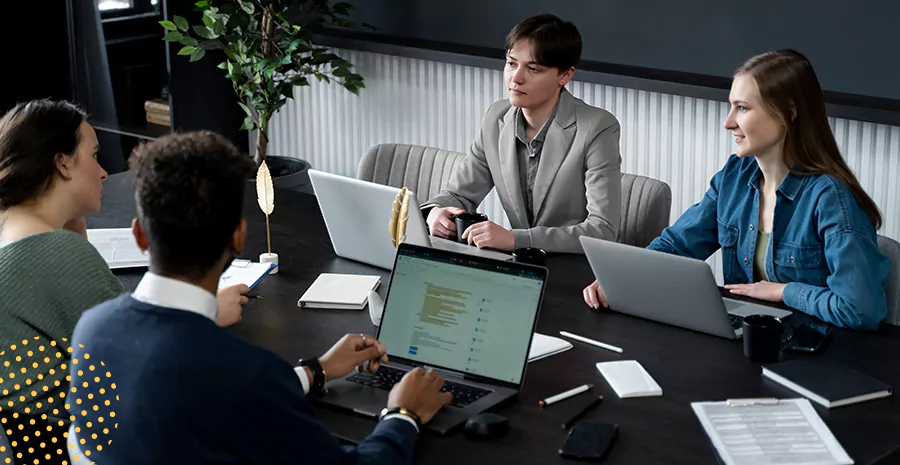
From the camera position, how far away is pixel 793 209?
2441 millimetres

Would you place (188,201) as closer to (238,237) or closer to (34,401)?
(238,237)

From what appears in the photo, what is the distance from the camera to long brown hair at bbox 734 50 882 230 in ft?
7.90

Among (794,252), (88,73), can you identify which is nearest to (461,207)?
(794,252)

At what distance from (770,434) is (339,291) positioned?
3.45 feet

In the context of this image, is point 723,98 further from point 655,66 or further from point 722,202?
point 722,202

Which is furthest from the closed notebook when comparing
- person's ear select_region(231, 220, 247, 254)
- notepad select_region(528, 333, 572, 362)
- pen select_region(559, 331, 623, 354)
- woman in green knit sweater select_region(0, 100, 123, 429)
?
woman in green knit sweater select_region(0, 100, 123, 429)

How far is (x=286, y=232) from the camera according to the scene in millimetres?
2943

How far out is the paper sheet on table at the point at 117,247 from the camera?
105 inches

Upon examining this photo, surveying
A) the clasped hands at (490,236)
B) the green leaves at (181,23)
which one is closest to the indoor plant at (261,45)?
the green leaves at (181,23)

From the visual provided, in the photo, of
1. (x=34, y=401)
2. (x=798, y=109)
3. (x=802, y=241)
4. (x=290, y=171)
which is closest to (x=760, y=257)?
(x=802, y=241)

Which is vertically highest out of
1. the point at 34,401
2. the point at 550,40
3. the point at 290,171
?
the point at 550,40

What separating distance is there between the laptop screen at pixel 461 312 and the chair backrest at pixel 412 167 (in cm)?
146

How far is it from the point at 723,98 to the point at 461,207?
117 centimetres

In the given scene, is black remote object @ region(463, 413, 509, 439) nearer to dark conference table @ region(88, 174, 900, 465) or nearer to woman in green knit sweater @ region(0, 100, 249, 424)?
dark conference table @ region(88, 174, 900, 465)
